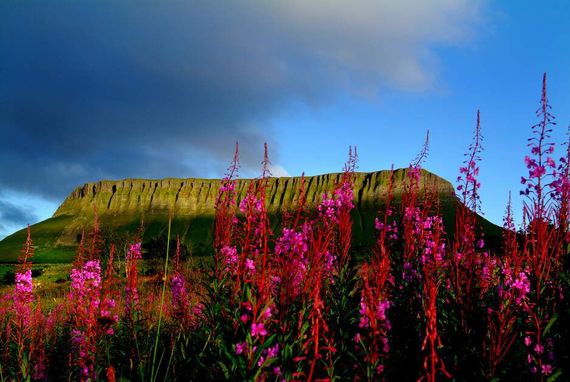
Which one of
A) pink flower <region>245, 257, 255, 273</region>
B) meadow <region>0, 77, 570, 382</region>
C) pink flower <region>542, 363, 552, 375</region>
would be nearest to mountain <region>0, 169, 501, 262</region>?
meadow <region>0, 77, 570, 382</region>

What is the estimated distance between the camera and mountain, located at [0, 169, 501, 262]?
145 m

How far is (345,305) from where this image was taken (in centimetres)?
530

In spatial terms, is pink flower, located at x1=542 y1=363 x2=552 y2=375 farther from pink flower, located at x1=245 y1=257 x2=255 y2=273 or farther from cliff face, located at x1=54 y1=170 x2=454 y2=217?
cliff face, located at x1=54 y1=170 x2=454 y2=217

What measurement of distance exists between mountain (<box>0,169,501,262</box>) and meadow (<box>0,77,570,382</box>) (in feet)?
416

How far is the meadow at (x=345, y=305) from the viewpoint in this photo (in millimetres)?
3105

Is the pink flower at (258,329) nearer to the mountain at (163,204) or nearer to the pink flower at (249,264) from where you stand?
the pink flower at (249,264)

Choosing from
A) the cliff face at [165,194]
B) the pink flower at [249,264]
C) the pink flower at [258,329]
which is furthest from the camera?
the cliff face at [165,194]

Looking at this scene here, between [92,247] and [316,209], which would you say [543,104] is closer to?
[316,209]

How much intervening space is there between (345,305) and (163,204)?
17559 cm

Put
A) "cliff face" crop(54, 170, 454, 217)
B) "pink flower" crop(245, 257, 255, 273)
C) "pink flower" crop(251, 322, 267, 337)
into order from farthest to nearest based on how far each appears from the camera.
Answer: "cliff face" crop(54, 170, 454, 217) → "pink flower" crop(245, 257, 255, 273) → "pink flower" crop(251, 322, 267, 337)

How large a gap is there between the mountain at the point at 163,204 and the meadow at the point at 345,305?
12681 cm

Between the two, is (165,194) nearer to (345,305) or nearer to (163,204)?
(163,204)

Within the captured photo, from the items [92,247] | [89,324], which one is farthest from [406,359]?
[92,247]

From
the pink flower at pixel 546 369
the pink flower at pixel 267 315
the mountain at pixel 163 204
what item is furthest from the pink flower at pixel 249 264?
the mountain at pixel 163 204
